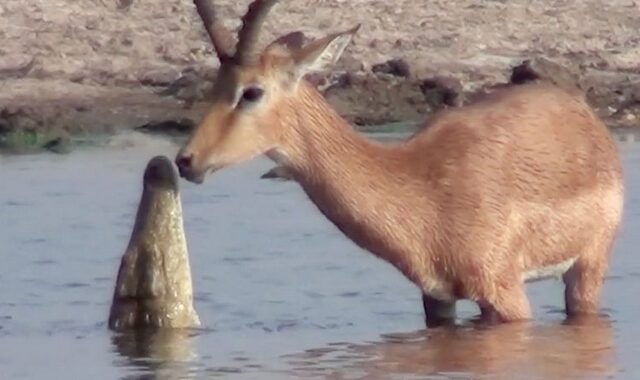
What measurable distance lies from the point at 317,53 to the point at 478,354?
1.63 metres

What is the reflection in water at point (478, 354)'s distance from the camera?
10.2 meters

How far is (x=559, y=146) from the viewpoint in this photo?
11039 millimetres

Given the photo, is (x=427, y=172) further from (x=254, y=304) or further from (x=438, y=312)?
(x=254, y=304)

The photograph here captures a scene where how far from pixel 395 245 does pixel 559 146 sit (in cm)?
112

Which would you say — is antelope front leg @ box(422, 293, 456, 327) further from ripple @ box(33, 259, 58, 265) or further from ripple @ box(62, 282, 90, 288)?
ripple @ box(33, 259, 58, 265)

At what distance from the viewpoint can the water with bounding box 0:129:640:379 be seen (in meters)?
10.4

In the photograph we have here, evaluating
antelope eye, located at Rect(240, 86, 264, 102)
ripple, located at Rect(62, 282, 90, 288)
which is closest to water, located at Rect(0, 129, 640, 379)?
ripple, located at Rect(62, 282, 90, 288)

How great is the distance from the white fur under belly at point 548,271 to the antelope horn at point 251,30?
5.71ft

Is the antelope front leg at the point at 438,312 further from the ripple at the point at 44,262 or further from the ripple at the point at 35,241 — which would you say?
the ripple at the point at 35,241

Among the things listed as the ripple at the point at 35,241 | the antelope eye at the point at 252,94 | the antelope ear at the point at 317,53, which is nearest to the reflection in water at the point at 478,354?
the antelope eye at the point at 252,94

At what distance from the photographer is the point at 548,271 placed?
1095 cm

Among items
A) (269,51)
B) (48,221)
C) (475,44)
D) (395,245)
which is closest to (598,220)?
(395,245)

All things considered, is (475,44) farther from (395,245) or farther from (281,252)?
(395,245)

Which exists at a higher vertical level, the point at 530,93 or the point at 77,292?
the point at 530,93
